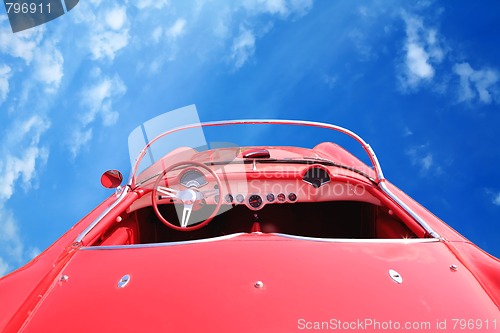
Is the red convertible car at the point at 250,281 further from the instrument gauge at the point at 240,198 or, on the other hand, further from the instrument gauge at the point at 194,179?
the instrument gauge at the point at 240,198

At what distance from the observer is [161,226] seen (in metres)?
3.26

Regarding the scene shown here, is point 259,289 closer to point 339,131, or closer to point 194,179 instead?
point 194,179

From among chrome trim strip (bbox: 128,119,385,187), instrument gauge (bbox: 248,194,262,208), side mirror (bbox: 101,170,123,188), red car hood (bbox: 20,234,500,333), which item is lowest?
red car hood (bbox: 20,234,500,333)

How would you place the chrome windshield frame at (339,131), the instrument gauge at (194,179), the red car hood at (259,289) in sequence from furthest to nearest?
1. the instrument gauge at (194,179)
2. the chrome windshield frame at (339,131)
3. the red car hood at (259,289)

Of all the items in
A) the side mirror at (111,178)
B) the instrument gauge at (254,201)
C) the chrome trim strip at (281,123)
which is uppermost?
the chrome trim strip at (281,123)

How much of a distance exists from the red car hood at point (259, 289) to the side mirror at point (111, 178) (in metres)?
0.78

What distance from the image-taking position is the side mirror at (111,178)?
252 cm

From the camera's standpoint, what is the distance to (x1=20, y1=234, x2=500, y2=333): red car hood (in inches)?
52.2

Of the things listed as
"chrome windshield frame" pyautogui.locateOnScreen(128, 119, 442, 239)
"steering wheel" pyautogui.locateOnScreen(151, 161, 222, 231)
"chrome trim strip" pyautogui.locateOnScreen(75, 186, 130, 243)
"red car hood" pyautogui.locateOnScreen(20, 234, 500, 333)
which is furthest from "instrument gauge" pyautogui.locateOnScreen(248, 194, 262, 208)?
"red car hood" pyautogui.locateOnScreen(20, 234, 500, 333)

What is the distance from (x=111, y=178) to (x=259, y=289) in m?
1.47

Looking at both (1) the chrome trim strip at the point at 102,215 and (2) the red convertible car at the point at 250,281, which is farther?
(1) the chrome trim strip at the point at 102,215

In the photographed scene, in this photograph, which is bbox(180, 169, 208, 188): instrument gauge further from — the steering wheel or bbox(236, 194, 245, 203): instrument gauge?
bbox(236, 194, 245, 203): instrument gauge

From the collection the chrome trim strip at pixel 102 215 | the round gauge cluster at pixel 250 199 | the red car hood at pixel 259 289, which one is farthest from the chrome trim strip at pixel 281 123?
the red car hood at pixel 259 289

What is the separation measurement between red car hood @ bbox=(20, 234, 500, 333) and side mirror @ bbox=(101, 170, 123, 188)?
78 cm
